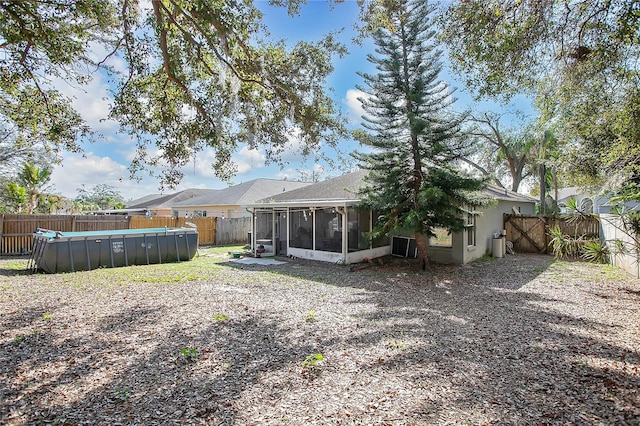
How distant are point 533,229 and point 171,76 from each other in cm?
1415

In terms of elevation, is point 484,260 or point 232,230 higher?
point 232,230

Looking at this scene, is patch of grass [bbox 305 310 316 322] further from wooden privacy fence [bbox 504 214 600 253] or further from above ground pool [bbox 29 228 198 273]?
wooden privacy fence [bbox 504 214 600 253]

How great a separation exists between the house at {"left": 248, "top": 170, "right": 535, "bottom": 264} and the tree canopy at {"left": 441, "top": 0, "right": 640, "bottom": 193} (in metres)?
4.55

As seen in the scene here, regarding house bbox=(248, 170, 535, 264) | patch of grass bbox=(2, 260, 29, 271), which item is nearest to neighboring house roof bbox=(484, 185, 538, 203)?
house bbox=(248, 170, 535, 264)

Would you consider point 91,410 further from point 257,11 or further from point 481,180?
point 481,180

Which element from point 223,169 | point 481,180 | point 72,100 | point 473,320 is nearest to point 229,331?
point 473,320

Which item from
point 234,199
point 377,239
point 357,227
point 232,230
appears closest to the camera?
point 357,227

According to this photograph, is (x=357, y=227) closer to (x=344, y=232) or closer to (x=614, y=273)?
(x=344, y=232)

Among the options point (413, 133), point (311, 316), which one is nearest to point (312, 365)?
point (311, 316)

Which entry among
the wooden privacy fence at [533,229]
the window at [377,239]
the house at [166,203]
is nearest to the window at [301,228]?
the window at [377,239]

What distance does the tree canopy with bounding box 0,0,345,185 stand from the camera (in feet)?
19.5

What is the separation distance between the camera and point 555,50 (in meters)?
5.09

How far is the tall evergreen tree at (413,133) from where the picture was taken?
8750mm

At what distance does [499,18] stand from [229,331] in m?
5.91
